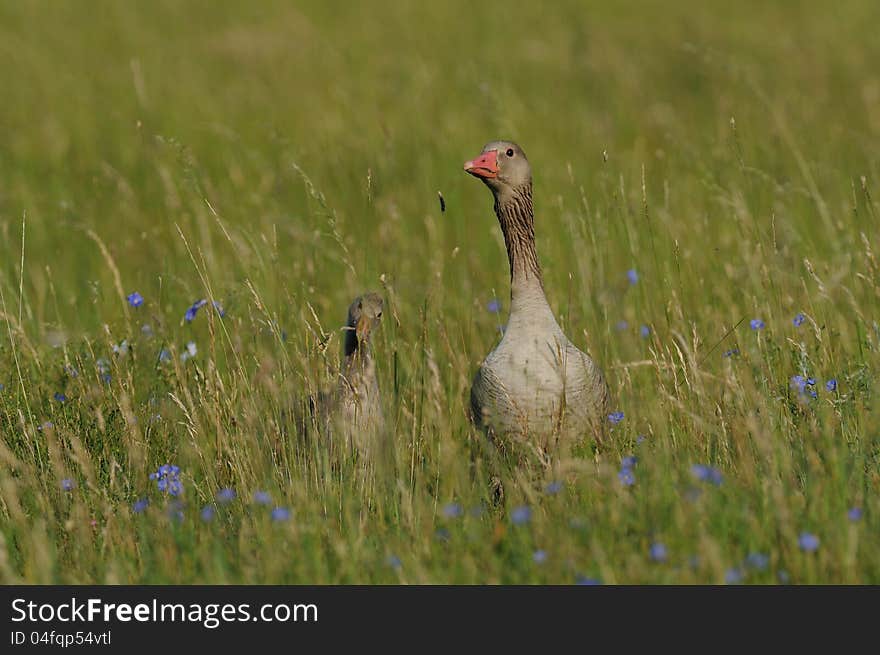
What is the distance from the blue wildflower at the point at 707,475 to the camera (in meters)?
3.79

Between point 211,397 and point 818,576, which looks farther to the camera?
point 211,397

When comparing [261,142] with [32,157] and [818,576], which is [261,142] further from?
[818,576]

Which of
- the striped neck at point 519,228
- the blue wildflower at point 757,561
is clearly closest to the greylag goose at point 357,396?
the striped neck at point 519,228

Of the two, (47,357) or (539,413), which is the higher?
(47,357)

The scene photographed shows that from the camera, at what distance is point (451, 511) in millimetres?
4000

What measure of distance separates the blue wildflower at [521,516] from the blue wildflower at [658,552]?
0.43 m

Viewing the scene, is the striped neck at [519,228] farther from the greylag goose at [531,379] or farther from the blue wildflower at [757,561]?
the blue wildflower at [757,561]

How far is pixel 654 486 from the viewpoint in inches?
160

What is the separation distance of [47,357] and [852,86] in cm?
857

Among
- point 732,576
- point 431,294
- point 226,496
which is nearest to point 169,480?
point 226,496

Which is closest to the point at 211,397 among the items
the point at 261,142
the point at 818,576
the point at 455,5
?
the point at 818,576

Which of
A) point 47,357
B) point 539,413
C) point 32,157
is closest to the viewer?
point 539,413

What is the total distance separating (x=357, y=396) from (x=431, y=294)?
4.79 ft

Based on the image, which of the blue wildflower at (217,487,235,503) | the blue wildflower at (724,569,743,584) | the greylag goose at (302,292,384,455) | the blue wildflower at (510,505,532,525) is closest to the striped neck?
the greylag goose at (302,292,384,455)
